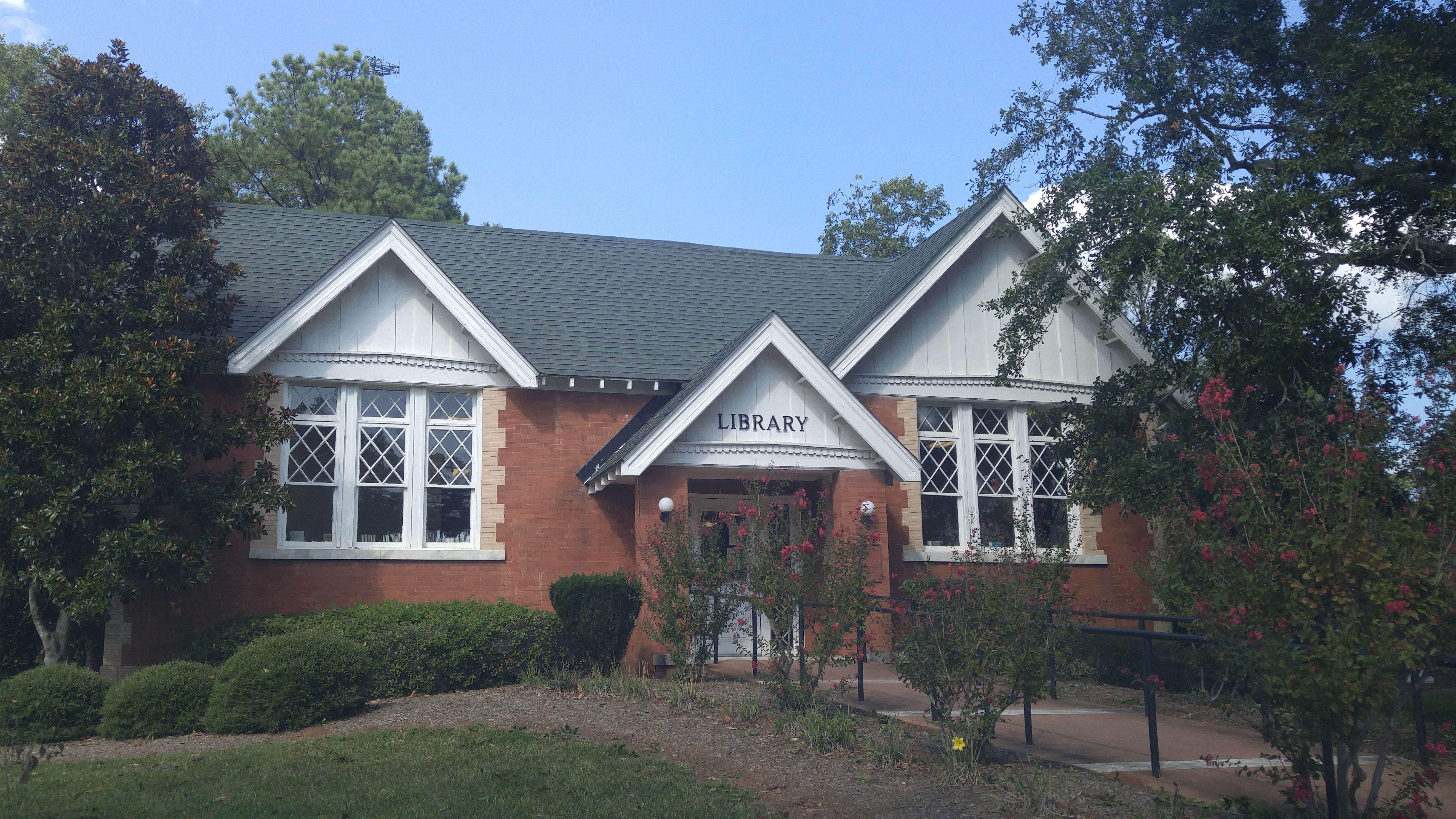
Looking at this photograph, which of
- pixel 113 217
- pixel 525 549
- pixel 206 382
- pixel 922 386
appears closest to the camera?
pixel 113 217

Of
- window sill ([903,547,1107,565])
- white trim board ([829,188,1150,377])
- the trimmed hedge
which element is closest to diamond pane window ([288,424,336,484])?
the trimmed hedge

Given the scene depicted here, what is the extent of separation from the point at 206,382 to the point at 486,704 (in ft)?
18.7

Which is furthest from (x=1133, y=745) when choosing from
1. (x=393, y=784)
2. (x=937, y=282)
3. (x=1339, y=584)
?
(x=937, y=282)

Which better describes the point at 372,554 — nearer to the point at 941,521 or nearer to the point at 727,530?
the point at 727,530

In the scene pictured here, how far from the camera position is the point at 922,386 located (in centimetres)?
1595

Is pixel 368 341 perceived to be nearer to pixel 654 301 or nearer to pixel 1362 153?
pixel 654 301

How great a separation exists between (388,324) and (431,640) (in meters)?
4.45

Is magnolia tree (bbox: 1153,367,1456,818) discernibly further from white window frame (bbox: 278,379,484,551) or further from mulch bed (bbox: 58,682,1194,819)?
white window frame (bbox: 278,379,484,551)

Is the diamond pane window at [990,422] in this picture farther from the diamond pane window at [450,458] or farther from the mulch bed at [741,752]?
the diamond pane window at [450,458]

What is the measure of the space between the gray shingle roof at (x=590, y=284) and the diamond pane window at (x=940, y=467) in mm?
2215

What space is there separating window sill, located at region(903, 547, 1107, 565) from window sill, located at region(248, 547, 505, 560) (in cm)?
562

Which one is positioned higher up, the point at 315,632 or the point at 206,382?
the point at 206,382

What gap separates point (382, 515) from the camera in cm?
1412

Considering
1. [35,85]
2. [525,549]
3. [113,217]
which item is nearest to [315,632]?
[525,549]
